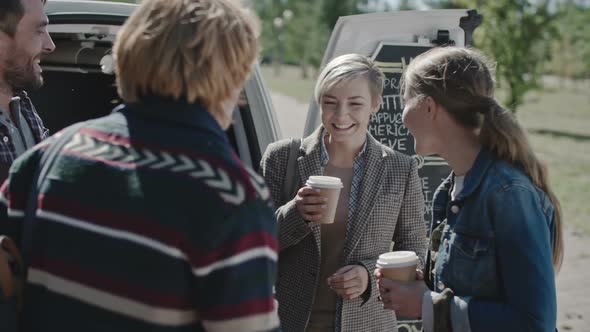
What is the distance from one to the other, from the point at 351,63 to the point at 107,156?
1.58 m

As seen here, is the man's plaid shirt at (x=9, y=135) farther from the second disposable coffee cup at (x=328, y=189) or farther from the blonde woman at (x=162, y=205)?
the second disposable coffee cup at (x=328, y=189)

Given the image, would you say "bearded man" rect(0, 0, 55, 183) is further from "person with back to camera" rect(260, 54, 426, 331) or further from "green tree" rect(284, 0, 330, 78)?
"green tree" rect(284, 0, 330, 78)

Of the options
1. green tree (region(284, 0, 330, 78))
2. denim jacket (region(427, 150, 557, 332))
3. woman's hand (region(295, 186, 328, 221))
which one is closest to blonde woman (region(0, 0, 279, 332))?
denim jacket (region(427, 150, 557, 332))

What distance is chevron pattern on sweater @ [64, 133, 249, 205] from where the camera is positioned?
4.24 feet

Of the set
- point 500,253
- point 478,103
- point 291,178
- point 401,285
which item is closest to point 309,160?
point 291,178

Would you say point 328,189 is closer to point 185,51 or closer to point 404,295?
point 404,295

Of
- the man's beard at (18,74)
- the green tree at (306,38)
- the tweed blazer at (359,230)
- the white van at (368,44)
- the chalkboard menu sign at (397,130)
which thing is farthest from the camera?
the green tree at (306,38)

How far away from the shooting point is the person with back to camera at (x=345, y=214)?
2682 mm

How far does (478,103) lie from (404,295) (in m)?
0.62

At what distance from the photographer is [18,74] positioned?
2.51 meters

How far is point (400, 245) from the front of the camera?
285 cm

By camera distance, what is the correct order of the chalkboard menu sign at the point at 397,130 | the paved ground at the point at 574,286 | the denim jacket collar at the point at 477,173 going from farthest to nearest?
the paved ground at the point at 574,286 < the chalkboard menu sign at the point at 397,130 < the denim jacket collar at the point at 477,173

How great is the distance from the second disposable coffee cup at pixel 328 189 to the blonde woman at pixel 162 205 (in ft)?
3.24

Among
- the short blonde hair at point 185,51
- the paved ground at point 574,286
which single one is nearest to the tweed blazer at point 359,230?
the short blonde hair at point 185,51
